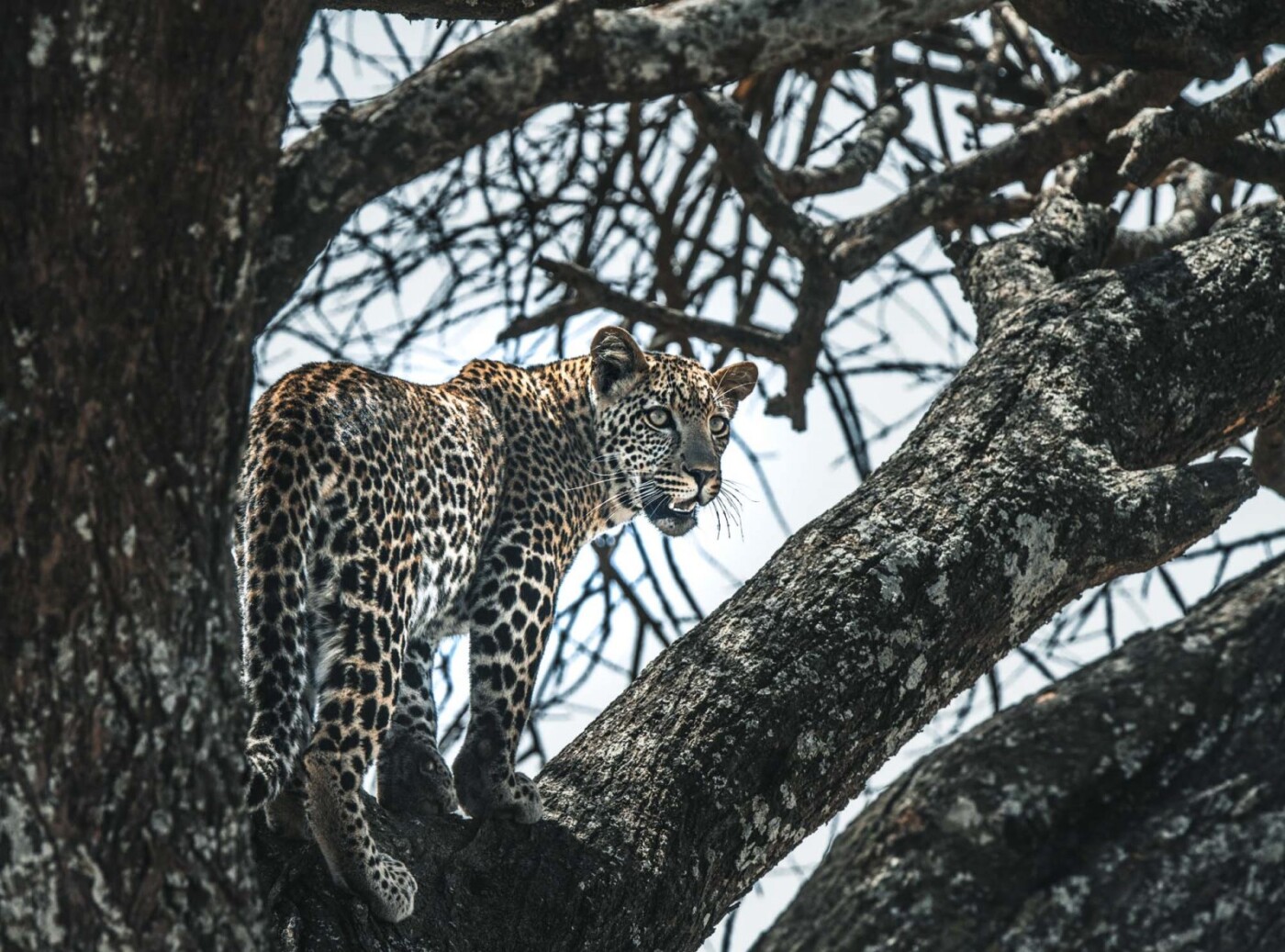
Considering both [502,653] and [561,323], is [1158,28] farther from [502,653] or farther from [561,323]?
[561,323]

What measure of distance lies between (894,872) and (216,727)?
914 millimetres

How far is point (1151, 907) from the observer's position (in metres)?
2.03

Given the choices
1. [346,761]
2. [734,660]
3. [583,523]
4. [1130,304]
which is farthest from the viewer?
[583,523]

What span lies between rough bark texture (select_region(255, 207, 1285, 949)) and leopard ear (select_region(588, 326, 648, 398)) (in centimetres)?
193

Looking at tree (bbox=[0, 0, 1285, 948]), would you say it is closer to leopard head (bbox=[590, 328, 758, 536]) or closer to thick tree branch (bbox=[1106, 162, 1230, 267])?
thick tree branch (bbox=[1106, 162, 1230, 267])

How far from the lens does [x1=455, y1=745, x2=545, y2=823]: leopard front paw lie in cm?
345

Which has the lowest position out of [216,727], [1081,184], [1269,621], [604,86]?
[1269,621]

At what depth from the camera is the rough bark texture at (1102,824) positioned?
2025mm

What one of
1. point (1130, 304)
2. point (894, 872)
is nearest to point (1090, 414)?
point (1130, 304)

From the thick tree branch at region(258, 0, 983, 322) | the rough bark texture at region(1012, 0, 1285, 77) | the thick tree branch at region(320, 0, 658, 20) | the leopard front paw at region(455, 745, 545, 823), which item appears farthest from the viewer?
the thick tree branch at region(320, 0, 658, 20)

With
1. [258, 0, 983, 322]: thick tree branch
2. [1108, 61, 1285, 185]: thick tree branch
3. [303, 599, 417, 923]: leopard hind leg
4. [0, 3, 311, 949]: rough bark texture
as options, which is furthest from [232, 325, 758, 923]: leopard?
[1108, 61, 1285, 185]: thick tree branch

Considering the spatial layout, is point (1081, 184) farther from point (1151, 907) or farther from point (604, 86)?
point (1151, 907)

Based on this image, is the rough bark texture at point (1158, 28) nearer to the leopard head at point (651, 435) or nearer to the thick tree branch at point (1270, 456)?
the thick tree branch at point (1270, 456)

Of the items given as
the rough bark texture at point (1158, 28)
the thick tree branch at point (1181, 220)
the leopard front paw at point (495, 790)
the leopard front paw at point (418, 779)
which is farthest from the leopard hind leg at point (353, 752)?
the thick tree branch at point (1181, 220)
